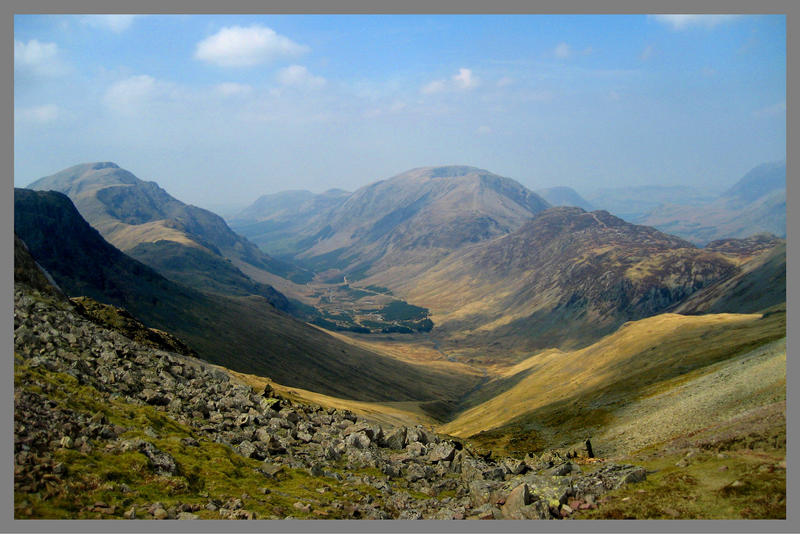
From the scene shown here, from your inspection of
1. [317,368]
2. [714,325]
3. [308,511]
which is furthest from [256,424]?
[317,368]

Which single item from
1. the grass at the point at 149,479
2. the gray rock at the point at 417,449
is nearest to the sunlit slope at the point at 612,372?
the gray rock at the point at 417,449

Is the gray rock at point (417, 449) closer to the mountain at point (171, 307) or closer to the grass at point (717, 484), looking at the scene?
the grass at point (717, 484)

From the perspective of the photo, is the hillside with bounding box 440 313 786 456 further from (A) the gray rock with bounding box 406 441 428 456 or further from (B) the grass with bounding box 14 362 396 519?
(B) the grass with bounding box 14 362 396 519

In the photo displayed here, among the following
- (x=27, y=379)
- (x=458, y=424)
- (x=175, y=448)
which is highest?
(x=27, y=379)

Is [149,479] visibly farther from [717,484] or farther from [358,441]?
[717,484]

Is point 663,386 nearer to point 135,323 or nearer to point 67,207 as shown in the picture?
point 135,323

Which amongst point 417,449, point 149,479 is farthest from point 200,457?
point 417,449

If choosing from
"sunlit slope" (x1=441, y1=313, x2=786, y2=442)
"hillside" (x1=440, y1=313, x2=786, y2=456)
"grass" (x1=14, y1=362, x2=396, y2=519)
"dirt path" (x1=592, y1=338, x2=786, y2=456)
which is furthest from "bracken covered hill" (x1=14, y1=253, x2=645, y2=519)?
"sunlit slope" (x1=441, y1=313, x2=786, y2=442)
